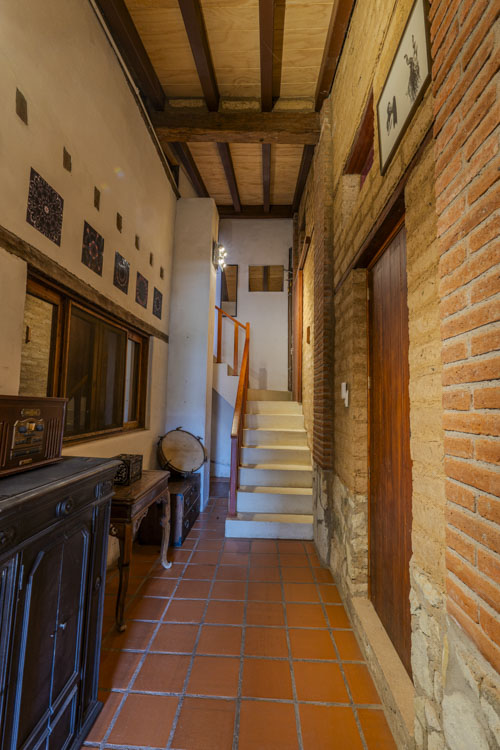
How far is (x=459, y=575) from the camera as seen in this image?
965mm

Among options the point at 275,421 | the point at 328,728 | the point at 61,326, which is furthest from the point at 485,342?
the point at 275,421

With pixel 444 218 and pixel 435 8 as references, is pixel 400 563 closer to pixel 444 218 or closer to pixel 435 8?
pixel 444 218

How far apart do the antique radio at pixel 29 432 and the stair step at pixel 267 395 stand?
16.1ft

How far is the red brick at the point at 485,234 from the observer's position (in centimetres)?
Result: 84

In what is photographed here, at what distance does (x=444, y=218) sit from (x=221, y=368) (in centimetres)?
517

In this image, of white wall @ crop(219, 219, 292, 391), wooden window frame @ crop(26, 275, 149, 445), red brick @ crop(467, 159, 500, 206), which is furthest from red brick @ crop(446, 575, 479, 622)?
white wall @ crop(219, 219, 292, 391)

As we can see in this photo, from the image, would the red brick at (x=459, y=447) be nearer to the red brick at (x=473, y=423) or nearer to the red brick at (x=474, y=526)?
the red brick at (x=473, y=423)

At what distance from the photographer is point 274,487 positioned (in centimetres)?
414

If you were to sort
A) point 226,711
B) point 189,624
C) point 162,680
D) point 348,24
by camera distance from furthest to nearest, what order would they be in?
point 348,24 < point 189,624 < point 162,680 < point 226,711

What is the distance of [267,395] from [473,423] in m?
5.60

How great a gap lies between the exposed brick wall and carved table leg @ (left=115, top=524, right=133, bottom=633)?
6.01ft

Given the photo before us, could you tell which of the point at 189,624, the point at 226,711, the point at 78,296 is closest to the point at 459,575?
the point at 226,711

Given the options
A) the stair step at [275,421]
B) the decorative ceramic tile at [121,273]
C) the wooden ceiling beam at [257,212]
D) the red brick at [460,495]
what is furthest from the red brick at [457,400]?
the wooden ceiling beam at [257,212]

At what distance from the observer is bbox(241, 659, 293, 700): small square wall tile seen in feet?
5.60
